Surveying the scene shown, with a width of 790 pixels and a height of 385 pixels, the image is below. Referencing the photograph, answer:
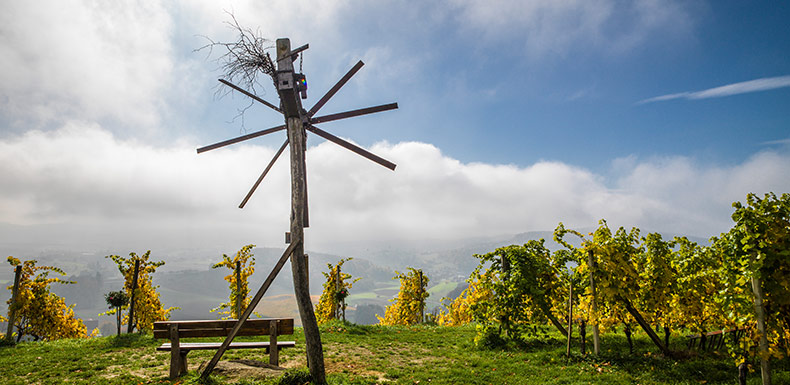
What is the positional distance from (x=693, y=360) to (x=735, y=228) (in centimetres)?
399

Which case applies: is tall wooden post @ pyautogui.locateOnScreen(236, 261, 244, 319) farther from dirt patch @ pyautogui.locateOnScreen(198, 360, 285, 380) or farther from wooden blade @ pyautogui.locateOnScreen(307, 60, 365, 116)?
wooden blade @ pyautogui.locateOnScreen(307, 60, 365, 116)

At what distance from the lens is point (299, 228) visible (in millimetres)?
6891

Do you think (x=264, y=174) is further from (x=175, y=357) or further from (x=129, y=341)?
(x=129, y=341)

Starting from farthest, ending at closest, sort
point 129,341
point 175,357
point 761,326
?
point 129,341, point 175,357, point 761,326

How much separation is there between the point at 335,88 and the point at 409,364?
7.08 metres

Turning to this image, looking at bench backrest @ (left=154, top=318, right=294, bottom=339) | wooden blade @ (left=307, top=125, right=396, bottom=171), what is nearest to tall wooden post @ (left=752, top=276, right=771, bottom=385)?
wooden blade @ (left=307, top=125, right=396, bottom=171)

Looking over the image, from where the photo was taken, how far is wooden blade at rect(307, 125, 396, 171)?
7090 millimetres

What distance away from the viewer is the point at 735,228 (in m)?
5.70

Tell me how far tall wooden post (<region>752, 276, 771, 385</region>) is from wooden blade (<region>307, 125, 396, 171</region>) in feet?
20.2

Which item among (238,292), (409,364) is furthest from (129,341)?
(409,364)

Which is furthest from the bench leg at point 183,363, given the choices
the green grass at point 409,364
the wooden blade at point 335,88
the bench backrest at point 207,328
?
the wooden blade at point 335,88

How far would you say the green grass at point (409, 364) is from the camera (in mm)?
7250

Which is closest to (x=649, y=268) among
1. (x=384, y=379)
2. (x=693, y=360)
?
(x=693, y=360)

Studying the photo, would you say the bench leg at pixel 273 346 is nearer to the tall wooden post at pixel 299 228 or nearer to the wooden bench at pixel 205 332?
the wooden bench at pixel 205 332
